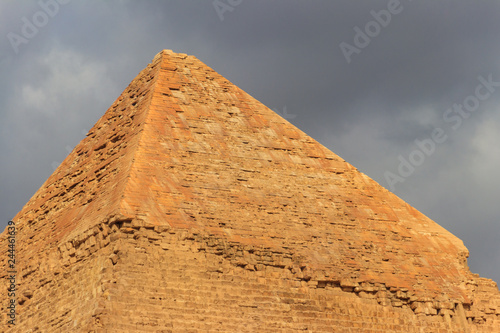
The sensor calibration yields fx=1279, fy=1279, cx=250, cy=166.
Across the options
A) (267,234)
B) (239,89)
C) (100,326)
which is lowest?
(100,326)

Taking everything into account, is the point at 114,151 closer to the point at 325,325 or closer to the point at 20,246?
the point at 20,246

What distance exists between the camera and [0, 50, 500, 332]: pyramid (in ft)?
85.5

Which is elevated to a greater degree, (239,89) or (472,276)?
(239,89)

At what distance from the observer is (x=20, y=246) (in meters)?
31.7

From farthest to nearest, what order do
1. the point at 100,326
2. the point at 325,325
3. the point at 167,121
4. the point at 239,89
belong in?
the point at 239,89, the point at 167,121, the point at 325,325, the point at 100,326

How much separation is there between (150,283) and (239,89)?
24.6 ft

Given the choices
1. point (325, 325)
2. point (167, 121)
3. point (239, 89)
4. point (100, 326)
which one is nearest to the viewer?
point (100, 326)

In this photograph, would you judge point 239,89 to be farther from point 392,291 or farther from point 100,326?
point 100,326

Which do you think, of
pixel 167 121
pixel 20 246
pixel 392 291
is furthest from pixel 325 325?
pixel 20 246

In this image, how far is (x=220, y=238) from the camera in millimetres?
27031

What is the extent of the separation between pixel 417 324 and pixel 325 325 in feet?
7.89

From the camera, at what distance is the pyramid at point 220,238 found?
26.0 m

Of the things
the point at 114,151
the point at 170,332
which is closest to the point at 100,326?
the point at 170,332

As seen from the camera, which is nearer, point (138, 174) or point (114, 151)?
point (138, 174)
